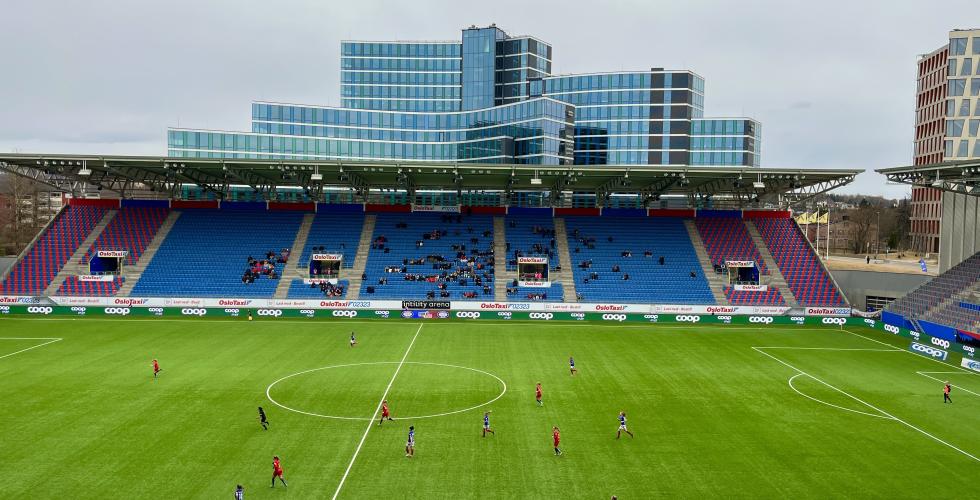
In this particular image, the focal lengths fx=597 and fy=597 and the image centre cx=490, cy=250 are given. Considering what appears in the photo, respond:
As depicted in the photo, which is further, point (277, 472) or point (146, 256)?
point (146, 256)

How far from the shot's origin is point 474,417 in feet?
89.1

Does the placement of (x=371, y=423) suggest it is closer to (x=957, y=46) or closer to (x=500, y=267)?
(x=500, y=267)

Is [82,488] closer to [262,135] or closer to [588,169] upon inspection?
[588,169]

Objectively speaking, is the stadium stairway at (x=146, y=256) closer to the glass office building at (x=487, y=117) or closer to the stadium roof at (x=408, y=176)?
the stadium roof at (x=408, y=176)

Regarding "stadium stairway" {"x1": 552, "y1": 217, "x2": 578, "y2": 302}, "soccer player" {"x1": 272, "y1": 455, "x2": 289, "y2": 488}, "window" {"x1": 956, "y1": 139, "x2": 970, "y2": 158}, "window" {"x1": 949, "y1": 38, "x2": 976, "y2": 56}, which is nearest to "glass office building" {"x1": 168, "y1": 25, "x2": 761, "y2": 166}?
"window" {"x1": 949, "y1": 38, "x2": 976, "y2": 56}

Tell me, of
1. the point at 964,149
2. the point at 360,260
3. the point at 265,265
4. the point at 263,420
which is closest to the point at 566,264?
the point at 360,260

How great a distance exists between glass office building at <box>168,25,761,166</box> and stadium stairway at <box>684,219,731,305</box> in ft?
114

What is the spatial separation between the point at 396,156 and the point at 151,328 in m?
69.2

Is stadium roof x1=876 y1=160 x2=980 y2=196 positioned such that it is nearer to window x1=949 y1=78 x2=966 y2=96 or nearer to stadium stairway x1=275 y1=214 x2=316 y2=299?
window x1=949 y1=78 x2=966 y2=96

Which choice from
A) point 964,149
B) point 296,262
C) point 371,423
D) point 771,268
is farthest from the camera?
point 964,149

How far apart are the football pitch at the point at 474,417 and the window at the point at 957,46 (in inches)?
2713

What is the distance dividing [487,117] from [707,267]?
5747 centimetres

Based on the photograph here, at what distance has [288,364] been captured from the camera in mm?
36531

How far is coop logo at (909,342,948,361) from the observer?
134 feet
